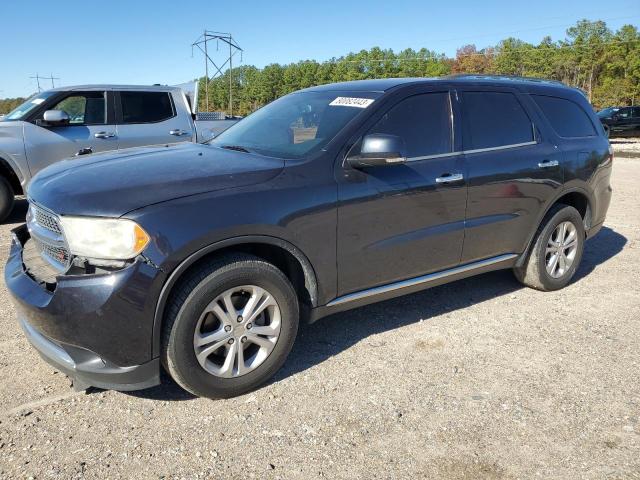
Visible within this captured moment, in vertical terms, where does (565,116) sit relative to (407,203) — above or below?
above

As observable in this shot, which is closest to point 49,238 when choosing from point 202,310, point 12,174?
point 202,310

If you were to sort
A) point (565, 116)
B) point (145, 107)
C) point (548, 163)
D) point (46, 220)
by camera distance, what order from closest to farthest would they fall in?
point (46, 220) < point (548, 163) < point (565, 116) < point (145, 107)

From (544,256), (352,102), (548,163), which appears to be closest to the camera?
(352,102)

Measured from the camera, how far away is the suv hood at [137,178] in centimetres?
266

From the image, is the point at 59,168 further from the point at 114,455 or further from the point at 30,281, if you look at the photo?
the point at 114,455

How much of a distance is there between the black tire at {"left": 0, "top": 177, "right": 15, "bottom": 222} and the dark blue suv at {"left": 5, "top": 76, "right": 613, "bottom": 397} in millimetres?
4547

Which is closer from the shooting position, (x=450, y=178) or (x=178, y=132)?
(x=450, y=178)

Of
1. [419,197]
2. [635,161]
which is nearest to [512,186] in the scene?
[419,197]

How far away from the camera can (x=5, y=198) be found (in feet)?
23.7

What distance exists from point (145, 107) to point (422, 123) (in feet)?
17.7

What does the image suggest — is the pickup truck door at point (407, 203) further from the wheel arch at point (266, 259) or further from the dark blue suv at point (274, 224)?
the wheel arch at point (266, 259)

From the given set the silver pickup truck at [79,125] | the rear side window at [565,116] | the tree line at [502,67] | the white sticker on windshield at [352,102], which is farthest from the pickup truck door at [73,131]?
the tree line at [502,67]

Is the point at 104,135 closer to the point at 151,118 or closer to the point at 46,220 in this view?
the point at 151,118

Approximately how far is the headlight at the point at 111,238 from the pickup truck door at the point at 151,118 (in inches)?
206
